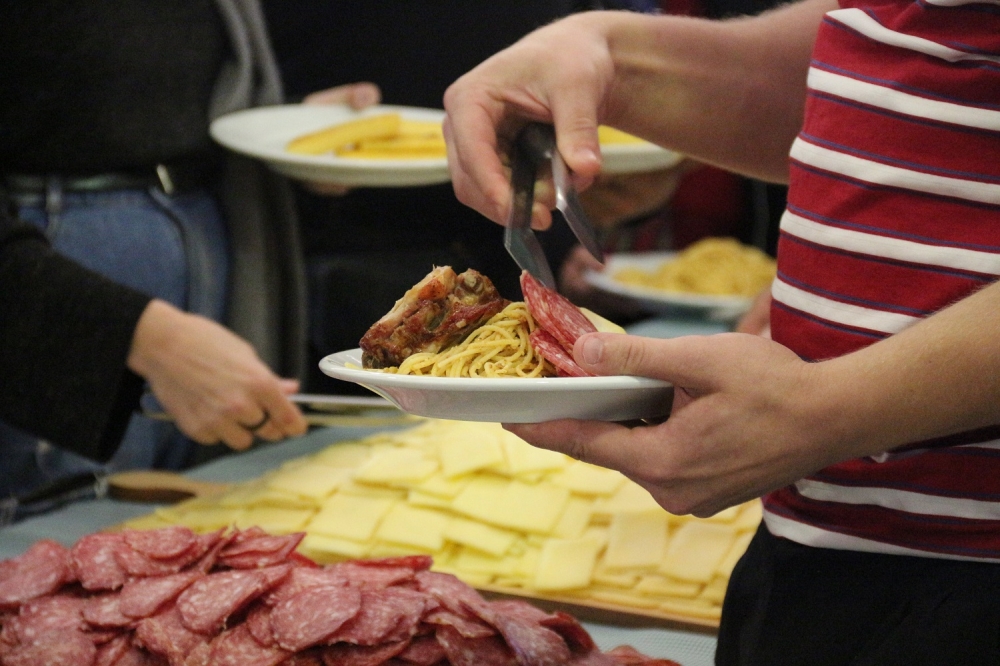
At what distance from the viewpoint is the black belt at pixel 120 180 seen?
1663 millimetres

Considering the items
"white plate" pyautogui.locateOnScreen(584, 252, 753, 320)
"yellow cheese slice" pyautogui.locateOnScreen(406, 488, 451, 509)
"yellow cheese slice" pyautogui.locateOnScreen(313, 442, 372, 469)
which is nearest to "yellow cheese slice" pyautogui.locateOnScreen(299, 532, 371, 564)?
"yellow cheese slice" pyautogui.locateOnScreen(406, 488, 451, 509)

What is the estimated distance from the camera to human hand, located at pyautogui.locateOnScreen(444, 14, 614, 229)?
884 millimetres

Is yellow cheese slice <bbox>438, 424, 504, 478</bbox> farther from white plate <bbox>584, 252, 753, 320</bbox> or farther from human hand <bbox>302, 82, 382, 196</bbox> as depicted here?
white plate <bbox>584, 252, 753, 320</bbox>

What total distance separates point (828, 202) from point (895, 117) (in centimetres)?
9

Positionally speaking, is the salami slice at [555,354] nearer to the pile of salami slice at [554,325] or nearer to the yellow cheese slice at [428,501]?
the pile of salami slice at [554,325]

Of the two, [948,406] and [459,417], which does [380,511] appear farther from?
[948,406]

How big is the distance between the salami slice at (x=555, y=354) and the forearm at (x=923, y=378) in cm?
17

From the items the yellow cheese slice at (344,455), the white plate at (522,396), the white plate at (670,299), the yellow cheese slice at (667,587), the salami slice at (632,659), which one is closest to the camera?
the white plate at (522,396)

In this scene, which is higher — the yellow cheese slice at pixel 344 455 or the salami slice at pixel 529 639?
the salami slice at pixel 529 639

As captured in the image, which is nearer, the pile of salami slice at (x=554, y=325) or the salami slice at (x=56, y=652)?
the pile of salami slice at (x=554, y=325)

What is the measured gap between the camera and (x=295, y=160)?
1.61m

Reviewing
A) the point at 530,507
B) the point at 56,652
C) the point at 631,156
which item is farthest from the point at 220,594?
the point at 631,156

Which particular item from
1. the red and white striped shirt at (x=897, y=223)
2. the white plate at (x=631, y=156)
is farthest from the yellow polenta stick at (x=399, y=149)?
the red and white striped shirt at (x=897, y=223)

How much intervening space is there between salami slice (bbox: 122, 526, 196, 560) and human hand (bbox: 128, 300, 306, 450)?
0.46 m
